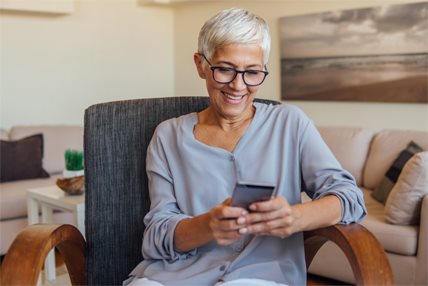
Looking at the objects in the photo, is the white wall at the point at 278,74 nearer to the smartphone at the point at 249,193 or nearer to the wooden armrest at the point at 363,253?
the wooden armrest at the point at 363,253

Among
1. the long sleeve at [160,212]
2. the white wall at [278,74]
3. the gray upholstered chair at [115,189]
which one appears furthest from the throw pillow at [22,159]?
the long sleeve at [160,212]

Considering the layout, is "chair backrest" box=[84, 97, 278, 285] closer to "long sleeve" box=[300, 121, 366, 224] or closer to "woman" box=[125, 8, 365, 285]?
"woman" box=[125, 8, 365, 285]

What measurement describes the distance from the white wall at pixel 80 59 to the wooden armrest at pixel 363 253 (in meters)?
3.34

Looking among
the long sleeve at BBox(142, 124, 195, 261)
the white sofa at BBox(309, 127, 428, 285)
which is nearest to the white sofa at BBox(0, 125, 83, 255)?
the white sofa at BBox(309, 127, 428, 285)

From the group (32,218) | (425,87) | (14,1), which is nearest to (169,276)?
(32,218)

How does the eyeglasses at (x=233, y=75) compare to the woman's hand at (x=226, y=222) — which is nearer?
Answer: the woman's hand at (x=226, y=222)

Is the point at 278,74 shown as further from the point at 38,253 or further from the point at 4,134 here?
the point at 38,253

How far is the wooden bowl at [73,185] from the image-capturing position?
103 inches

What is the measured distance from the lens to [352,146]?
324cm

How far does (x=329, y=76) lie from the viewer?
3695 millimetres

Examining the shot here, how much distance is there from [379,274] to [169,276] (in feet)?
1.65

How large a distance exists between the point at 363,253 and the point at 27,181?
285 cm

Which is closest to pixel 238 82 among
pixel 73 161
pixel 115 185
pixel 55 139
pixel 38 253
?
pixel 115 185

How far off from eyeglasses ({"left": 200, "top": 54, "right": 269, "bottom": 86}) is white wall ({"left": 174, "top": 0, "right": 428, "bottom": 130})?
7.61 ft
